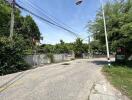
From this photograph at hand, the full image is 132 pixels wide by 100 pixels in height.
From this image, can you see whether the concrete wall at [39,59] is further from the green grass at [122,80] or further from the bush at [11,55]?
the green grass at [122,80]

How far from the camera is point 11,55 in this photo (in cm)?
2017

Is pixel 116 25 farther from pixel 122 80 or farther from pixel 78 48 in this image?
pixel 78 48

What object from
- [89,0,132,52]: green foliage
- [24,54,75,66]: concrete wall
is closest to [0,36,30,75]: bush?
[24,54,75,66]: concrete wall

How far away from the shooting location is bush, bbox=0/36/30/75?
1926 centimetres

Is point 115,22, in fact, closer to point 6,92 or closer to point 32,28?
point 6,92

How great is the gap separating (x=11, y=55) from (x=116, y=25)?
528 inches

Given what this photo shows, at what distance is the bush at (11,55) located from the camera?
1926 cm

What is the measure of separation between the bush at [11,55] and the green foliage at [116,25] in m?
10.9

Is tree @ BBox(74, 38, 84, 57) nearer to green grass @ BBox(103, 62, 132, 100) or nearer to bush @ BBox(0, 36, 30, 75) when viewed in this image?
bush @ BBox(0, 36, 30, 75)

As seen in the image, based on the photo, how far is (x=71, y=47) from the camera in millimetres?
59031

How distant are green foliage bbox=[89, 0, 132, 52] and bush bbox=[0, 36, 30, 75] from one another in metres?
10.9

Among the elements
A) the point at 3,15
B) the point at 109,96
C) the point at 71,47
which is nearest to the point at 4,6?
the point at 3,15

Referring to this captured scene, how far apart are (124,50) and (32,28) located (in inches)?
1447

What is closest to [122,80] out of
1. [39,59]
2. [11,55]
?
[11,55]
